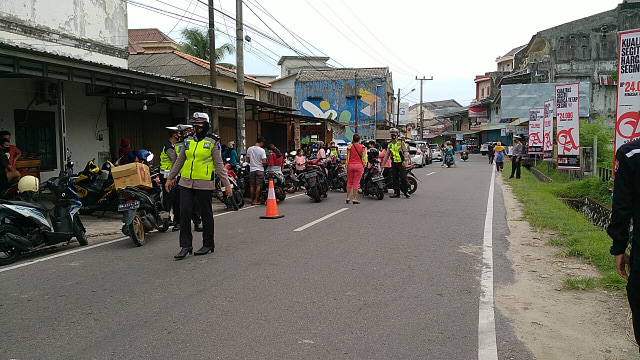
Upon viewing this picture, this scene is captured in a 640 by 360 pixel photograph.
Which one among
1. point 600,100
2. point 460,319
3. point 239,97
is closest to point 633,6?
point 600,100

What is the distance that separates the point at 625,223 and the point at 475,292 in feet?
8.42

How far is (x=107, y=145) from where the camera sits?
15.8 metres

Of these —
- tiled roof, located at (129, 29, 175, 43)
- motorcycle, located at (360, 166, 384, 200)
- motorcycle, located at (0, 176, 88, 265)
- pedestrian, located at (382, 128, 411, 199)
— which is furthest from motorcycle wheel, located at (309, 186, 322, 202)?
tiled roof, located at (129, 29, 175, 43)

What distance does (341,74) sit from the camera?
2103 inches

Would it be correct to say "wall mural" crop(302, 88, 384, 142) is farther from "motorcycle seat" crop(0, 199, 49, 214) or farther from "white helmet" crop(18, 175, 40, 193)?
"motorcycle seat" crop(0, 199, 49, 214)

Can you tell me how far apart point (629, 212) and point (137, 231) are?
23.1 ft

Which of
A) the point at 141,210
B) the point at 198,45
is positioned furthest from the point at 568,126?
the point at 198,45

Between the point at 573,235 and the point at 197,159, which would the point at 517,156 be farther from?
the point at 197,159

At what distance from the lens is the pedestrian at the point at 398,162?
13.9m

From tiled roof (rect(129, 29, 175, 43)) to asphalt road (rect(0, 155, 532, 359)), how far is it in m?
41.3

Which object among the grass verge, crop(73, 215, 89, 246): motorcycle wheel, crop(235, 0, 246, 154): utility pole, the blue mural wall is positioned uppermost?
the blue mural wall

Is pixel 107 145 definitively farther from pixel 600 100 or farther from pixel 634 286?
pixel 600 100

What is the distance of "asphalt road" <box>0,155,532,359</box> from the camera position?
4.00 meters

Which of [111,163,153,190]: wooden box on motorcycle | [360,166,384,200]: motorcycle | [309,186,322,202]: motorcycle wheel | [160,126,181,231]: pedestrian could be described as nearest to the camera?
[111,163,153,190]: wooden box on motorcycle
